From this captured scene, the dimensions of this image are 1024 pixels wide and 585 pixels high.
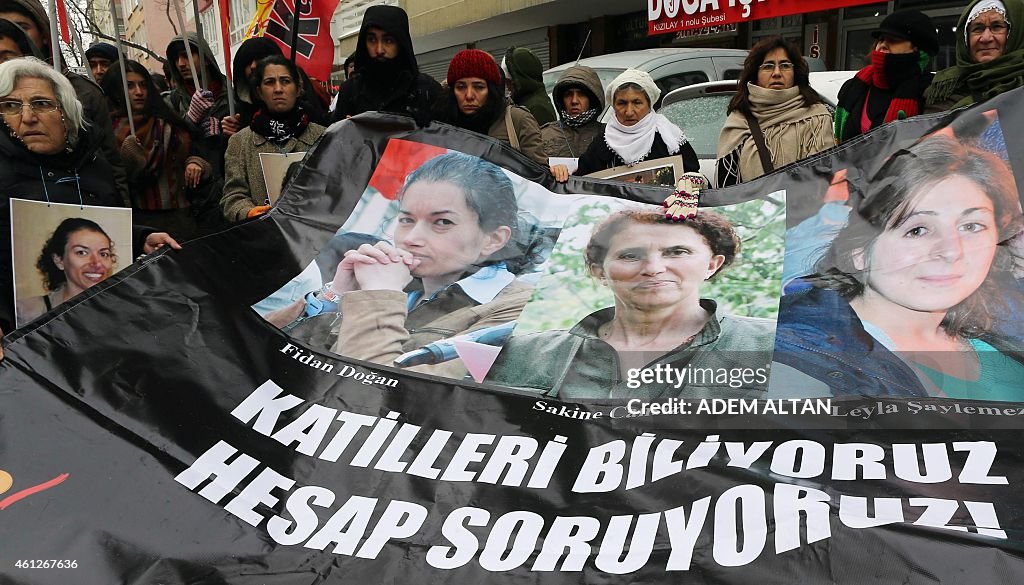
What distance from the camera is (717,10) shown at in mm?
8688

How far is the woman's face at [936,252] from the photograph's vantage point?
225 centimetres

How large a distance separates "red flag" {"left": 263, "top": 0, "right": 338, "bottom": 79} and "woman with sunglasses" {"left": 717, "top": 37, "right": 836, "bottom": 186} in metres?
3.09

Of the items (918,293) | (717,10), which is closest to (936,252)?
(918,293)

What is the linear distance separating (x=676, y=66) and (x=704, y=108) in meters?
1.37

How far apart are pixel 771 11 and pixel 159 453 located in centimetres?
783

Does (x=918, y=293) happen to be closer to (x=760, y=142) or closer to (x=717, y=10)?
(x=760, y=142)

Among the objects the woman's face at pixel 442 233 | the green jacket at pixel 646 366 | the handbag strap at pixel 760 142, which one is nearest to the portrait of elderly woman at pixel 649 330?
the green jacket at pixel 646 366

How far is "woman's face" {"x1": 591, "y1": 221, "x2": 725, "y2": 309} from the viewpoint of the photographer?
2438mm

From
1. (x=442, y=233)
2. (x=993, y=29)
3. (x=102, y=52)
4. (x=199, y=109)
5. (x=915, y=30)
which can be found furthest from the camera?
(x=102, y=52)

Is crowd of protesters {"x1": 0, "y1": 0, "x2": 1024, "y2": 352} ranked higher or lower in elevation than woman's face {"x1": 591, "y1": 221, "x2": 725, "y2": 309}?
higher

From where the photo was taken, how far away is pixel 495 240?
2.71 metres

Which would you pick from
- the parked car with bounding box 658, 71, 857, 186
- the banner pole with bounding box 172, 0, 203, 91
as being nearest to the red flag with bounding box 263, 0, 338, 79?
the banner pole with bounding box 172, 0, 203, 91

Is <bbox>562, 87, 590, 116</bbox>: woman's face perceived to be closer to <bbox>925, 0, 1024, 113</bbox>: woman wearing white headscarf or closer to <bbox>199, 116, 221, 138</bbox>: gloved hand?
<bbox>925, 0, 1024, 113</bbox>: woman wearing white headscarf

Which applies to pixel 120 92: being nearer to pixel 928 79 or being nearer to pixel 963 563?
pixel 928 79
